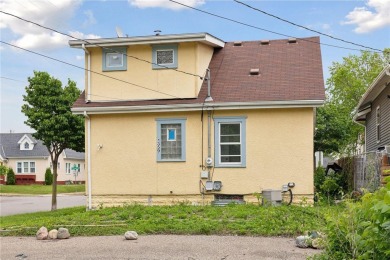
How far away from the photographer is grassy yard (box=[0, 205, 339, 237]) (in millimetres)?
10195

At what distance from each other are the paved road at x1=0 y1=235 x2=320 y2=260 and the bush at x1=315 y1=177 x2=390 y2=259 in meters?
2.50

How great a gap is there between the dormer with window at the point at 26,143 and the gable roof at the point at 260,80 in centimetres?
3829

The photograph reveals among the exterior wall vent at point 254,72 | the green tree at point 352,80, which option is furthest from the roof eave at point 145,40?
the green tree at point 352,80

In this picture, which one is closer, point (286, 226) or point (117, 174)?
point (286, 226)

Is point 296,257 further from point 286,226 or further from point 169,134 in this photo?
point 169,134

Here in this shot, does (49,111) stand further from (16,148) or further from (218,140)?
(16,148)

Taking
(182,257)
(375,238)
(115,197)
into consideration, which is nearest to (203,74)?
(115,197)

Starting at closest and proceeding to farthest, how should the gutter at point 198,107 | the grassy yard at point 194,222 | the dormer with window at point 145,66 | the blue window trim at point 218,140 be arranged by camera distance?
the grassy yard at point 194,222
the gutter at point 198,107
the blue window trim at point 218,140
the dormer with window at point 145,66

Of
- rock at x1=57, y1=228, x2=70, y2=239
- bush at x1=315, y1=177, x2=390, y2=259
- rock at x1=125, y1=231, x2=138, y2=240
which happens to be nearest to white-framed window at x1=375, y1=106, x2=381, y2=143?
rock at x1=125, y1=231, x2=138, y2=240

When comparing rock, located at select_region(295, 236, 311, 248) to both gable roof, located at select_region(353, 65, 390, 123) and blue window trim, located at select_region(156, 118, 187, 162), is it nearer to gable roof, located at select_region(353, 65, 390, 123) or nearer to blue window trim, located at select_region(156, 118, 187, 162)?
gable roof, located at select_region(353, 65, 390, 123)

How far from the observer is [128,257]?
8.11 meters

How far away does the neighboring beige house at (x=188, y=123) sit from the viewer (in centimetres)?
1416

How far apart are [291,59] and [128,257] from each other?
10.4 metres

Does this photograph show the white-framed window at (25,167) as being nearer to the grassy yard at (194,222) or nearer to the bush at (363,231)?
the grassy yard at (194,222)
